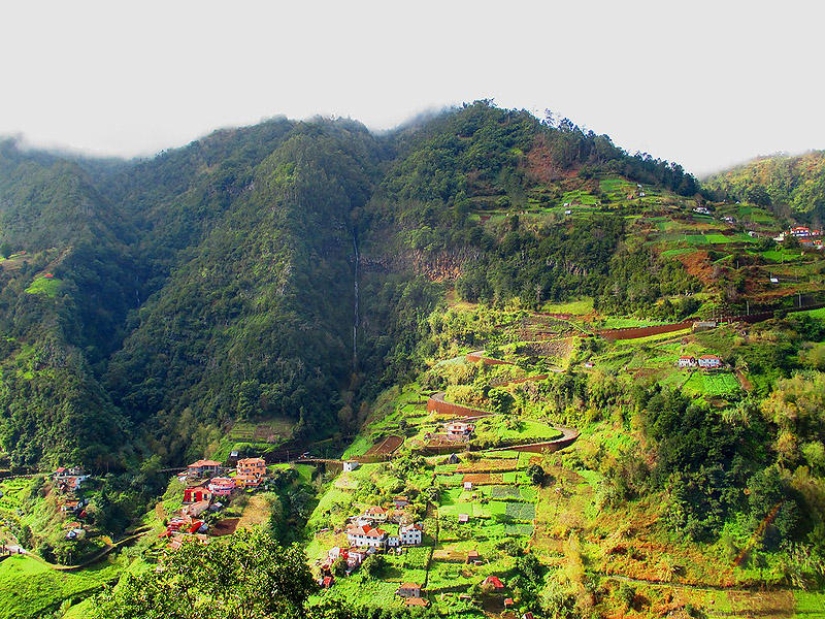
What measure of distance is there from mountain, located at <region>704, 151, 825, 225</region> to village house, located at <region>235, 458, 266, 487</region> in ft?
143

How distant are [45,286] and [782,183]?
67756mm

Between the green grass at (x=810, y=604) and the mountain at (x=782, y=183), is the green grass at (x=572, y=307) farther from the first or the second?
the mountain at (x=782, y=183)

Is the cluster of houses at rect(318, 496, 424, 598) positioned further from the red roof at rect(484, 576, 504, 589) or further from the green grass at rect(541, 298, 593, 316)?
the green grass at rect(541, 298, 593, 316)

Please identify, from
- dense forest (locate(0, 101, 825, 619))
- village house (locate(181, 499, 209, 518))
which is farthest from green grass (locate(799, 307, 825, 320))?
village house (locate(181, 499, 209, 518))

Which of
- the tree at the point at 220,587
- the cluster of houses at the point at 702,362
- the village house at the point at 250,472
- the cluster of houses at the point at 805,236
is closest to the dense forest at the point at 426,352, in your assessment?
the tree at the point at 220,587

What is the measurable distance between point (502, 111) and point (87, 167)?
44.6m

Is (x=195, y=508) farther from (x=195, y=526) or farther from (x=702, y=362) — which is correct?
(x=702, y=362)

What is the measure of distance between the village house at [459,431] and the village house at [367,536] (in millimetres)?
7981

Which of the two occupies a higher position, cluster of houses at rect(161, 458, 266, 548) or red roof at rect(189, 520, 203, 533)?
cluster of houses at rect(161, 458, 266, 548)

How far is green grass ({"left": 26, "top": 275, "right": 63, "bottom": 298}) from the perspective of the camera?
165 ft

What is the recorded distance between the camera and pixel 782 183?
238 ft

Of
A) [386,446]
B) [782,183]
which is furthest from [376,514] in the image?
[782,183]

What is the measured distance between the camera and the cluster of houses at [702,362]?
109ft

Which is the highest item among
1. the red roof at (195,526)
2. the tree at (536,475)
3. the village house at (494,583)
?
the tree at (536,475)
